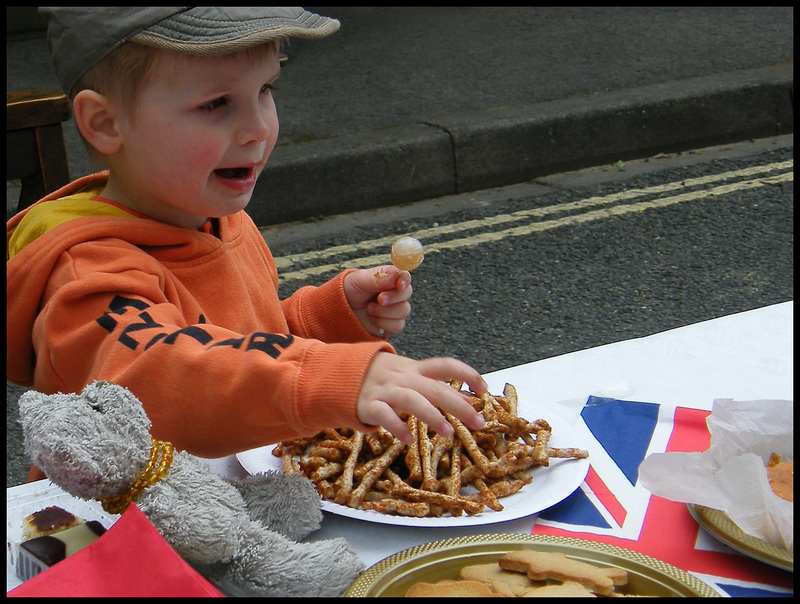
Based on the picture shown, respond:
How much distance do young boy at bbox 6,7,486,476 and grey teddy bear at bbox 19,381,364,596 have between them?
14 cm

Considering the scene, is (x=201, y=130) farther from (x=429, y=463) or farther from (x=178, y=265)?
(x=429, y=463)

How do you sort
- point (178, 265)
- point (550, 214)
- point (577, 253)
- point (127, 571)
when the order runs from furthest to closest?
1. point (550, 214)
2. point (577, 253)
3. point (178, 265)
4. point (127, 571)

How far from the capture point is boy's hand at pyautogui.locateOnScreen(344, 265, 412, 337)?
5.66 feet

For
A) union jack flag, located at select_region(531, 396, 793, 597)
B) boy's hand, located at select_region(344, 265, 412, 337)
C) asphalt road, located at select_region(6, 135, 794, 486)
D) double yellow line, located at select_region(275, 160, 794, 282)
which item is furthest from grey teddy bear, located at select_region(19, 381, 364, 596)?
double yellow line, located at select_region(275, 160, 794, 282)

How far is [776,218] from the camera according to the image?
173 inches

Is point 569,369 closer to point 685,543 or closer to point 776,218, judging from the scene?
point 685,543

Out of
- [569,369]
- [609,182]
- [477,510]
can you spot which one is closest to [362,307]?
[569,369]

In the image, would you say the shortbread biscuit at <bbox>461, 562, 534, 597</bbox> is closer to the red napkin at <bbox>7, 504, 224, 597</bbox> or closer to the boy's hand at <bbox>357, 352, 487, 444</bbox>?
the boy's hand at <bbox>357, 352, 487, 444</bbox>

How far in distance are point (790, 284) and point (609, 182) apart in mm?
1645

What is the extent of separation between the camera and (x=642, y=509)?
130cm

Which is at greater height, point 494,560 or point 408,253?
point 408,253

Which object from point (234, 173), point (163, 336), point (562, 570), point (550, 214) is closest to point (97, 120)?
point (234, 173)

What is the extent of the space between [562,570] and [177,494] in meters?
0.45

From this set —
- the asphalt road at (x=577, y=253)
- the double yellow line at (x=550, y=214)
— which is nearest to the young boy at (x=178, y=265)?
the asphalt road at (x=577, y=253)
